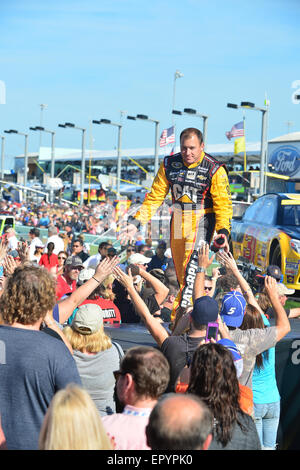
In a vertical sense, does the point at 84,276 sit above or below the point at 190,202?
below

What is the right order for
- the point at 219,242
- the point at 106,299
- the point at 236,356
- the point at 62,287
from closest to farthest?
1. the point at 236,356
2. the point at 219,242
3. the point at 106,299
4. the point at 62,287

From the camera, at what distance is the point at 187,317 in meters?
4.51

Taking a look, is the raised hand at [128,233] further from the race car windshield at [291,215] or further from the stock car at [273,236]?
the race car windshield at [291,215]

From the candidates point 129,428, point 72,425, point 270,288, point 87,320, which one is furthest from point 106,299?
point 72,425

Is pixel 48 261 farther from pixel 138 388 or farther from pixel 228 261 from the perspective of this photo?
pixel 138 388

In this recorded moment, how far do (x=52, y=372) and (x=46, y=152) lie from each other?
9000 centimetres

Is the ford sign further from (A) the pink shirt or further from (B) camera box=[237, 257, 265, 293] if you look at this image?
(A) the pink shirt

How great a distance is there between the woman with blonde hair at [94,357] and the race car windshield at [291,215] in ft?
29.0

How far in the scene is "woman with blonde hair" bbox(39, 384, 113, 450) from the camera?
92.2 inches

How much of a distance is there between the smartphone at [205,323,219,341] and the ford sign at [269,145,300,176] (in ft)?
145

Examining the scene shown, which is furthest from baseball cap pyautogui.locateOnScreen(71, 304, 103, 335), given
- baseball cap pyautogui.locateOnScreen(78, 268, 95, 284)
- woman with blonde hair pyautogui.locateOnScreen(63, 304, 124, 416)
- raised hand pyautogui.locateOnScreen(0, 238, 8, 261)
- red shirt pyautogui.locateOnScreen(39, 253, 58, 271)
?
red shirt pyautogui.locateOnScreen(39, 253, 58, 271)

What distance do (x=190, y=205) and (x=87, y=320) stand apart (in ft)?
8.55

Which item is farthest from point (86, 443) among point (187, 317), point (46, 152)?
point (46, 152)

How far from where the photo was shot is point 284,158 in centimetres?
4881
